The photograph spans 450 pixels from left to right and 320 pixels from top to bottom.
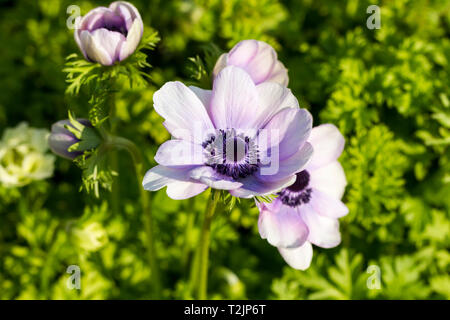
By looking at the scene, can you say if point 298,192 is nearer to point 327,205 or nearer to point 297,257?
point 327,205

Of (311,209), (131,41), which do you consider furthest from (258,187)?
(131,41)

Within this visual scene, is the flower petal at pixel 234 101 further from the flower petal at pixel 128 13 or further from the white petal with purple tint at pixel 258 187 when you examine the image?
the flower petal at pixel 128 13

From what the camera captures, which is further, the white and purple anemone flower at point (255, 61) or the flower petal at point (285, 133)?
the white and purple anemone flower at point (255, 61)

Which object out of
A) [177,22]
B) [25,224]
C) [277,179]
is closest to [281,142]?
[277,179]

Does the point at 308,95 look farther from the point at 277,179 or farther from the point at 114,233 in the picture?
the point at 277,179

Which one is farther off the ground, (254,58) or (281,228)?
(254,58)

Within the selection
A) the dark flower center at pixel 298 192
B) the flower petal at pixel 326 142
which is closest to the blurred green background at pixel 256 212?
the dark flower center at pixel 298 192
